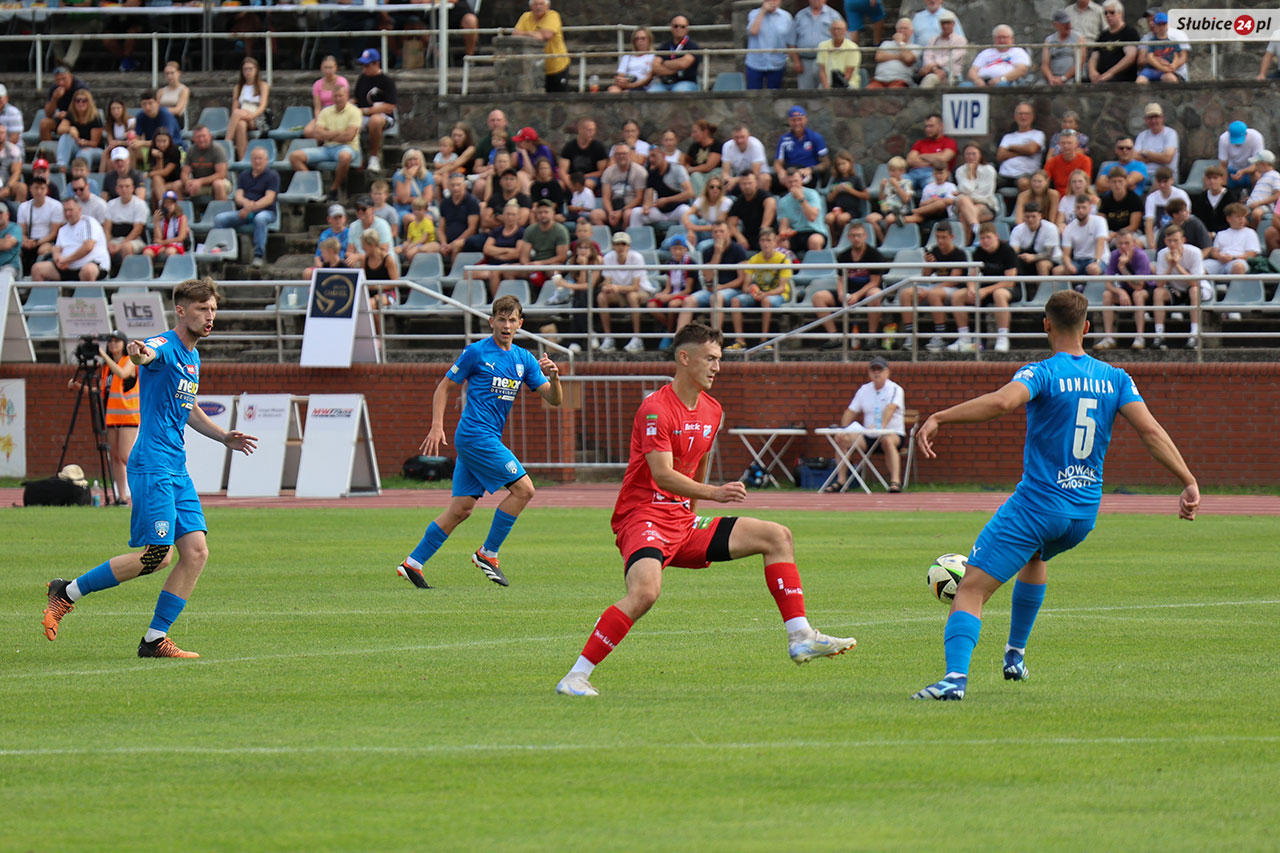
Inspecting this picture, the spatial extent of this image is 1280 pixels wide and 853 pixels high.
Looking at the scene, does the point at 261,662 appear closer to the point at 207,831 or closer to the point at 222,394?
the point at 207,831

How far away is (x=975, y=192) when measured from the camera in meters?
25.8

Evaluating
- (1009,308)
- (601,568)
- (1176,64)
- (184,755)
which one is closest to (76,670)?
(184,755)

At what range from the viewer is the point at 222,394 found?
87.0 ft

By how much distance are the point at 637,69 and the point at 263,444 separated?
10269 millimetres

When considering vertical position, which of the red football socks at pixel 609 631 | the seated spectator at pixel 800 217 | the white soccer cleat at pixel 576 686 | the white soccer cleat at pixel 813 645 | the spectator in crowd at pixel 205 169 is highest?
the spectator in crowd at pixel 205 169

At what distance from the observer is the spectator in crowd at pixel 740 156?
27.3 metres

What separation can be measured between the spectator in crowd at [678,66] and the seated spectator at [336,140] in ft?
17.1

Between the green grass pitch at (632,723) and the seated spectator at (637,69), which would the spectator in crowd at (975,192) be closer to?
the seated spectator at (637,69)

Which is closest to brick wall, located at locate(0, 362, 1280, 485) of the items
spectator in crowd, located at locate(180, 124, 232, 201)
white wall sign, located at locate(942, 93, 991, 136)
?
spectator in crowd, located at locate(180, 124, 232, 201)

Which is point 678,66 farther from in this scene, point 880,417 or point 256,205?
point 880,417

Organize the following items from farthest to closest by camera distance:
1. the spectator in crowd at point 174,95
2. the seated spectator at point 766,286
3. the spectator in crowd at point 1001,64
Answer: the spectator in crowd at point 174,95 → the spectator in crowd at point 1001,64 → the seated spectator at point 766,286

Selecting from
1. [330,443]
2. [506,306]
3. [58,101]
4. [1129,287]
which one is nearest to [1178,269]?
[1129,287]

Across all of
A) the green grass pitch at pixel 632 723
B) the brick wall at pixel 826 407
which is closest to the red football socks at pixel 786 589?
the green grass pitch at pixel 632 723

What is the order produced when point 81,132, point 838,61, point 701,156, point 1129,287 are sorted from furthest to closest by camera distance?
1. point 81,132
2. point 838,61
3. point 701,156
4. point 1129,287
